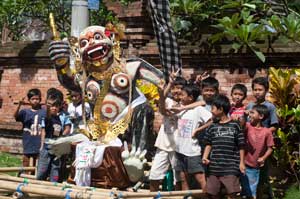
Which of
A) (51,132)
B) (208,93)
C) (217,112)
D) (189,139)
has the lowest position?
(51,132)

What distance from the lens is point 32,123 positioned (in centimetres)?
788

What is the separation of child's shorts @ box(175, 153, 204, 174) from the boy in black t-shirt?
0.29 m

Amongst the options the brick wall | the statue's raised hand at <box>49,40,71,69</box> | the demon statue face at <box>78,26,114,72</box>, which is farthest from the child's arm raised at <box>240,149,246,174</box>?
the statue's raised hand at <box>49,40,71,69</box>

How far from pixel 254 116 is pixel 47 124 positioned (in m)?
2.96

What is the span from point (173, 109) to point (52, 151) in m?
1.90

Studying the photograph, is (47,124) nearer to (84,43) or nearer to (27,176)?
(27,176)

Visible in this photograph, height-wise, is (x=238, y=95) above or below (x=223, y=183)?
above

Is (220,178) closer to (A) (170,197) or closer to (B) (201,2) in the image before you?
(A) (170,197)

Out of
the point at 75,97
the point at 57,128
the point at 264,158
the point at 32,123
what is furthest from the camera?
the point at 57,128

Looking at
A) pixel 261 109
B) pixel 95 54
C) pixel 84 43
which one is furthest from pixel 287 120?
pixel 84 43

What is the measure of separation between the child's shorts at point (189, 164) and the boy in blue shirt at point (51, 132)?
73.4 inches

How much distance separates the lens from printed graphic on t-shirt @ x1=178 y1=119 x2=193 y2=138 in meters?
6.29

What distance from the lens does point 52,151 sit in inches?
288

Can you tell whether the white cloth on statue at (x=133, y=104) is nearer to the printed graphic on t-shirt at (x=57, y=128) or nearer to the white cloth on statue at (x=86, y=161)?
the white cloth on statue at (x=86, y=161)
